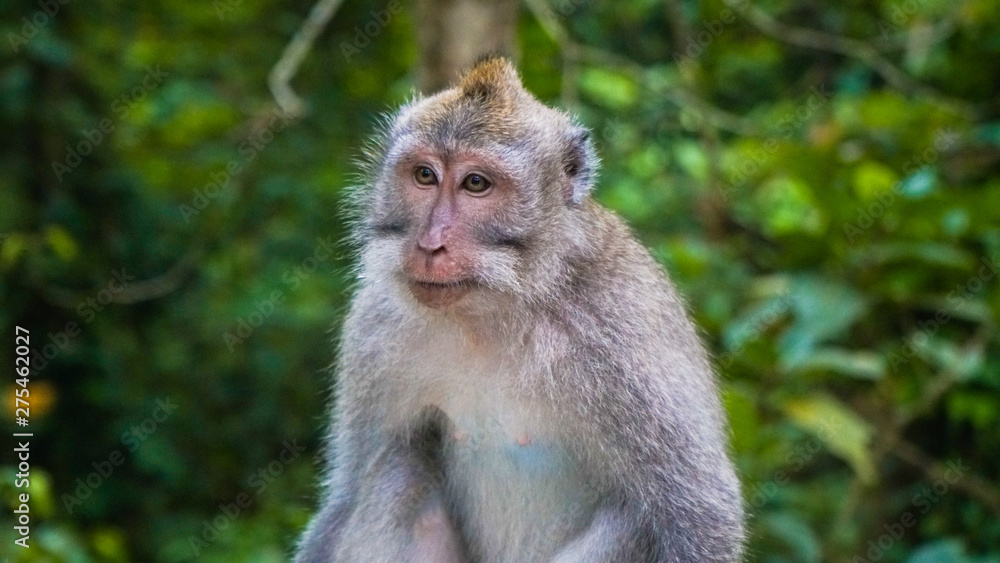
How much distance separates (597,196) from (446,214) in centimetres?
422

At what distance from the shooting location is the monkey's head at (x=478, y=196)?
3699 millimetres

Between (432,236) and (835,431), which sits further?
(835,431)

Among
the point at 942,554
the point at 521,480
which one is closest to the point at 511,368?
the point at 521,480

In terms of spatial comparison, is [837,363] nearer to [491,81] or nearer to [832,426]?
[832,426]

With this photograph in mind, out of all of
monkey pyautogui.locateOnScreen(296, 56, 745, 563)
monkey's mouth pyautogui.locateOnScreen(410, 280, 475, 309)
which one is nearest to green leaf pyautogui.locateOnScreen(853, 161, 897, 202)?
monkey pyautogui.locateOnScreen(296, 56, 745, 563)

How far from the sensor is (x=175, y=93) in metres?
8.30

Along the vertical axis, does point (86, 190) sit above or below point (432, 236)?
below

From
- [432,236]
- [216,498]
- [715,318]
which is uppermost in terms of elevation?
[432,236]

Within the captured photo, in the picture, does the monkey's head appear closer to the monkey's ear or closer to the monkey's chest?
the monkey's ear

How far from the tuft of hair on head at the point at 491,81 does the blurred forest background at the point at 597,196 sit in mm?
1951

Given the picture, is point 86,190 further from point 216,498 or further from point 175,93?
point 216,498

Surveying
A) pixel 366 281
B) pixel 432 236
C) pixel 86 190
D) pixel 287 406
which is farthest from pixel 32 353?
pixel 432 236

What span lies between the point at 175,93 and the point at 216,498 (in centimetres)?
320

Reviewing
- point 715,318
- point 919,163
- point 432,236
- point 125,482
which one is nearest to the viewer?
point 432,236
